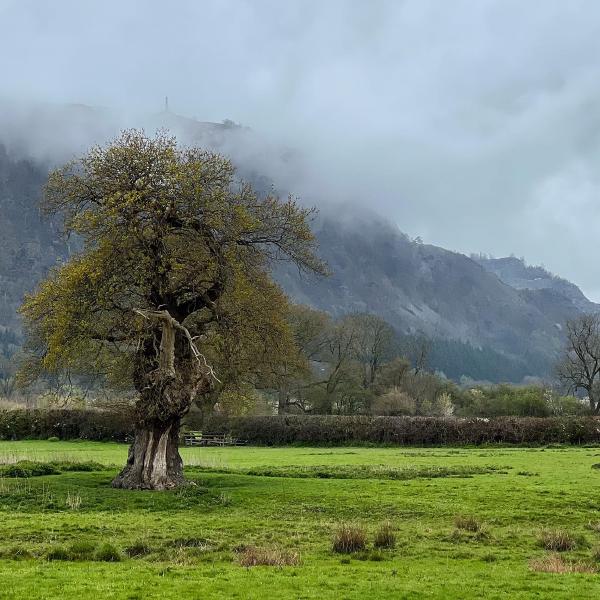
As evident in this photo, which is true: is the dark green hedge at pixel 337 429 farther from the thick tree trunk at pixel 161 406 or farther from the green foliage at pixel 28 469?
the thick tree trunk at pixel 161 406

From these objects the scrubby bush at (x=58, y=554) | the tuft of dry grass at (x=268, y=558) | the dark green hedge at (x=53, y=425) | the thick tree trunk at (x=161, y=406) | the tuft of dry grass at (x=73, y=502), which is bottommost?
the dark green hedge at (x=53, y=425)

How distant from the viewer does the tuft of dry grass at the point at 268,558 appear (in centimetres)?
1625

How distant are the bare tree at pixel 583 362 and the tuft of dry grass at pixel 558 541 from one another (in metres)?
81.3

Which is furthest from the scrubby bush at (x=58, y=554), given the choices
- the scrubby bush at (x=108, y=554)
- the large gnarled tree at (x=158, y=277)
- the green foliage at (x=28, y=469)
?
the green foliage at (x=28, y=469)

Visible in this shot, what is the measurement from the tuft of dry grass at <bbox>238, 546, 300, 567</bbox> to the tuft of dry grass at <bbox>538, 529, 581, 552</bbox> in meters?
6.97

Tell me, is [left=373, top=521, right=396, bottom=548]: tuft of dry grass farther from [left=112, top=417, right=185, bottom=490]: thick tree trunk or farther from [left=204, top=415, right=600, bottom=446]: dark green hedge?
[left=204, top=415, right=600, bottom=446]: dark green hedge

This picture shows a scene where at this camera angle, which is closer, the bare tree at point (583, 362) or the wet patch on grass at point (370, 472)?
the wet patch on grass at point (370, 472)

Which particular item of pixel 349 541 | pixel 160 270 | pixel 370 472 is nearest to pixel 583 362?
pixel 370 472

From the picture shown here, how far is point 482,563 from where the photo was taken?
16.8 meters

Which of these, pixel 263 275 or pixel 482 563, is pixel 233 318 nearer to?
pixel 263 275

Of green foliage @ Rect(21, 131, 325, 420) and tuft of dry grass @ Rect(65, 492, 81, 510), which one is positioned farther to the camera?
green foliage @ Rect(21, 131, 325, 420)

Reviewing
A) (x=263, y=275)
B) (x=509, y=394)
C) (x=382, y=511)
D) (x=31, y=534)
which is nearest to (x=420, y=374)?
(x=509, y=394)

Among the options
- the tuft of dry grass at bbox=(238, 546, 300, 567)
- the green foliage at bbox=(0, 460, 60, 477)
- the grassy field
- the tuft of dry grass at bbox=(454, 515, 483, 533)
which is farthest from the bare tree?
the tuft of dry grass at bbox=(238, 546, 300, 567)

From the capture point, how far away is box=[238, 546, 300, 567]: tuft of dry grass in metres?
16.2
